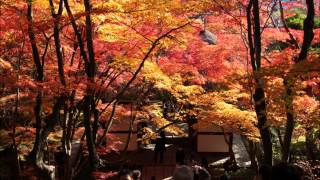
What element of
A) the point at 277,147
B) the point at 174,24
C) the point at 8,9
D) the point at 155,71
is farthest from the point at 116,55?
the point at 277,147

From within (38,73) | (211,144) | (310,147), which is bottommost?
(211,144)

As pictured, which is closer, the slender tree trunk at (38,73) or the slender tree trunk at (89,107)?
the slender tree trunk at (89,107)

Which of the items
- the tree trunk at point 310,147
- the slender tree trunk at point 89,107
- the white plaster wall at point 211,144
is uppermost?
the slender tree trunk at point 89,107

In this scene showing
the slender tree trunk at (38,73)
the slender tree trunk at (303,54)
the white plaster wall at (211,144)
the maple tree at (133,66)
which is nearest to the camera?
the slender tree trunk at (303,54)

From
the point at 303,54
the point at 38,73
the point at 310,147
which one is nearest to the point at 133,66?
the point at 38,73

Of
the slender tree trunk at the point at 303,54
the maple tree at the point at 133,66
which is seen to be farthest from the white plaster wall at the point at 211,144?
the slender tree trunk at the point at 303,54

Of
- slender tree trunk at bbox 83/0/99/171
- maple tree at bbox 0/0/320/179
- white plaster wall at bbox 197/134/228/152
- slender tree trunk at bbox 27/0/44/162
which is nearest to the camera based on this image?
maple tree at bbox 0/0/320/179

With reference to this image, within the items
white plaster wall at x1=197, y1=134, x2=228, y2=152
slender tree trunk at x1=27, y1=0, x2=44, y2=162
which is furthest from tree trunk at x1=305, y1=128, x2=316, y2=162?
slender tree trunk at x1=27, y1=0, x2=44, y2=162

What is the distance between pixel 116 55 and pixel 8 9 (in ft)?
9.80

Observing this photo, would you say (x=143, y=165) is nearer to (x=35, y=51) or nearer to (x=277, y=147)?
(x=277, y=147)

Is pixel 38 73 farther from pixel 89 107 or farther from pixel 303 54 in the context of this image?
pixel 303 54

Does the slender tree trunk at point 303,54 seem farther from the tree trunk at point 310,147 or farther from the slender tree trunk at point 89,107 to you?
the tree trunk at point 310,147

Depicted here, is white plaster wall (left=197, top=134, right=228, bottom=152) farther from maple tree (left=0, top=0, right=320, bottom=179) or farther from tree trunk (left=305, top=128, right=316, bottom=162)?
tree trunk (left=305, top=128, right=316, bottom=162)

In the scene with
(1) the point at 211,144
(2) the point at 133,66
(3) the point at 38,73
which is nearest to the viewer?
(3) the point at 38,73
